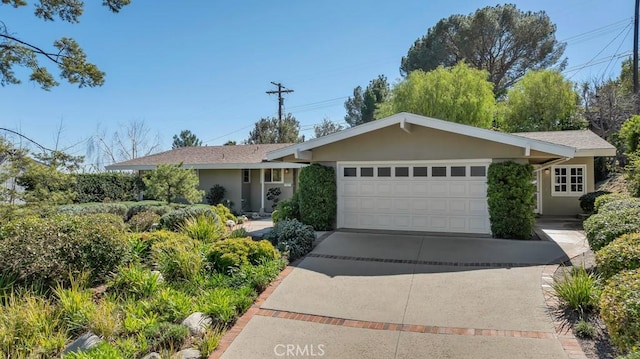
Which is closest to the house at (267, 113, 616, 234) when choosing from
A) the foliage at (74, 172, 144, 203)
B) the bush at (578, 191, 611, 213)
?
the bush at (578, 191, 611, 213)

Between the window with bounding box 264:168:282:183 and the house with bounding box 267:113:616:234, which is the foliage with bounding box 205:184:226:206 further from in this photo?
the house with bounding box 267:113:616:234

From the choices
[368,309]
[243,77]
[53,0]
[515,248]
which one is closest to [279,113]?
[243,77]

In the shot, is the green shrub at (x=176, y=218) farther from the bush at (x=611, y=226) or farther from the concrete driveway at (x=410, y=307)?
the bush at (x=611, y=226)

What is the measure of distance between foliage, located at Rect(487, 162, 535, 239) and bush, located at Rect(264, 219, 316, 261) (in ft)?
15.9

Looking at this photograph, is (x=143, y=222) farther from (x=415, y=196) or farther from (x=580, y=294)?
(x=580, y=294)

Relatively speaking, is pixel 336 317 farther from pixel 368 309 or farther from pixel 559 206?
pixel 559 206

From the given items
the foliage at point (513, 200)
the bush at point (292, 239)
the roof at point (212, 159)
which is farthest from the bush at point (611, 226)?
the roof at point (212, 159)

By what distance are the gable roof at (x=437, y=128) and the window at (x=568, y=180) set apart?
6.83 meters

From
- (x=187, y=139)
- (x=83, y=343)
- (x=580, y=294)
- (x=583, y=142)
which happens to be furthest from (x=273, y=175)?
(x=187, y=139)

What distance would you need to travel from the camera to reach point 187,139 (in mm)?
45125

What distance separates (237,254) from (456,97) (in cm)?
2107

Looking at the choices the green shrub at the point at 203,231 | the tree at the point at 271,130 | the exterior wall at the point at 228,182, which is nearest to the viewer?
the green shrub at the point at 203,231

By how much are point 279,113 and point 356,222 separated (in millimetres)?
22359

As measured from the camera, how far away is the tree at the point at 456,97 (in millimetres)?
23641
